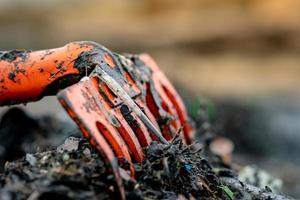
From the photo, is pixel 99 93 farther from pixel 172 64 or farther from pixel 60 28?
pixel 60 28

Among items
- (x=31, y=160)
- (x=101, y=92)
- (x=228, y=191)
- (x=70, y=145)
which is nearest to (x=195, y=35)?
(x=228, y=191)

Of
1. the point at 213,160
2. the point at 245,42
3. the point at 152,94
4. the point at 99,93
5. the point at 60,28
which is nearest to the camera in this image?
the point at 99,93

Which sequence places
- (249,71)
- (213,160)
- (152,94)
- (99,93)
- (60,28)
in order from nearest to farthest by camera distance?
(99,93), (152,94), (213,160), (249,71), (60,28)

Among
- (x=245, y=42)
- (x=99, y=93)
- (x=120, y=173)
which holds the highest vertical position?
(x=245, y=42)

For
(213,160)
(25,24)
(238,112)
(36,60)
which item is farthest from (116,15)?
(36,60)

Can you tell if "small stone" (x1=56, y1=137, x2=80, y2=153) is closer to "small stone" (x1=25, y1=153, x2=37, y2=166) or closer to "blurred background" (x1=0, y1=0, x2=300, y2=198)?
"small stone" (x1=25, y1=153, x2=37, y2=166)

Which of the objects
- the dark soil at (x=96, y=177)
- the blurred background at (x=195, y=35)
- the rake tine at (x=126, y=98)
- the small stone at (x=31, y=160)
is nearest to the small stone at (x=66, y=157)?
the dark soil at (x=96, y=177)

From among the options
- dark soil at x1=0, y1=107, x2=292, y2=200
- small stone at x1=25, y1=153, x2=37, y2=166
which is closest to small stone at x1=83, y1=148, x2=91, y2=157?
dark soil at x1=0, y1=107, x2=292, y2=200
